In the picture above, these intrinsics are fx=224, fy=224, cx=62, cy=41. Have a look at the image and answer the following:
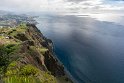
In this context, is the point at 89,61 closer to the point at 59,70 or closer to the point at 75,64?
the point at 75,64

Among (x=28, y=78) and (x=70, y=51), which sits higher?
(x=28, y=78)

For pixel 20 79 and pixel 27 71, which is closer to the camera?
pixel 20 79

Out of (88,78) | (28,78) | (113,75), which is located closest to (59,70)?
(88,78)

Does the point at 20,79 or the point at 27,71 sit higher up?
the point at 20,79

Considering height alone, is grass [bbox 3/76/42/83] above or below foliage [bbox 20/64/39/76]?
above

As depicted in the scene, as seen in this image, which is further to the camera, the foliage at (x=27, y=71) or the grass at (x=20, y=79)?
the foliage at (x=27, y=71)

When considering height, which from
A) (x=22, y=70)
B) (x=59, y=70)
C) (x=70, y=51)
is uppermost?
(x=22, y=70)

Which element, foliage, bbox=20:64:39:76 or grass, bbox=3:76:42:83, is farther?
foliage, bbox=20:64:39:76

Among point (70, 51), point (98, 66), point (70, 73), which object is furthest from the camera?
point (70, 51)

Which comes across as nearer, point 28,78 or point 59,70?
point 28,78

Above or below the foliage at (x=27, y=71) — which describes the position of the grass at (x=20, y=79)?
above

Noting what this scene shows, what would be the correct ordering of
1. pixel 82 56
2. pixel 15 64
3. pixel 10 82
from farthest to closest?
pixel 82 56 → pixel 15 64 → pixel 10 82
